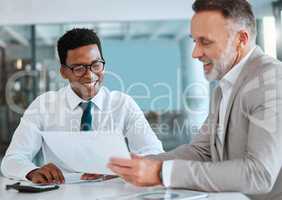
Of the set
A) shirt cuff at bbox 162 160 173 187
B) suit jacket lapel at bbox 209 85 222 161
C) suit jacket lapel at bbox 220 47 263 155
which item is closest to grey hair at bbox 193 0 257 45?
suit jacket lapel at bbox 220 47 263 155

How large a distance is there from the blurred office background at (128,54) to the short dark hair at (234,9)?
11.7 feet

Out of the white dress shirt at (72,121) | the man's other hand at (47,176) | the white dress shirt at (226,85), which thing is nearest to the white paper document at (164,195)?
the white dress shirt at (226,85)

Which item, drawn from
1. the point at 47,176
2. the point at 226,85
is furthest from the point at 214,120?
the point at 47,176

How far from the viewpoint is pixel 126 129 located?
8.62 ft

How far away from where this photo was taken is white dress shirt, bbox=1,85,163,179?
2.39 metres

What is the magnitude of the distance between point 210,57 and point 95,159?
670 mm

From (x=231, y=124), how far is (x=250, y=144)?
0.18 meters

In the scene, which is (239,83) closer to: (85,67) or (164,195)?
(164,195)

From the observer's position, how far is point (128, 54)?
5422mm

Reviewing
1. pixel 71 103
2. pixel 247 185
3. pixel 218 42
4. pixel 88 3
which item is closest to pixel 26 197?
pixel 247 185

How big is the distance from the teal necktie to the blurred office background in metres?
2.63

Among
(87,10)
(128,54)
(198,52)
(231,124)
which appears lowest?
(231,124)

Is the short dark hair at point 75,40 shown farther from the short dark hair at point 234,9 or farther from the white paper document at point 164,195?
the white paper document at point 164,195

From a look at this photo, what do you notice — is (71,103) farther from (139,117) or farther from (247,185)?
(247,185)
